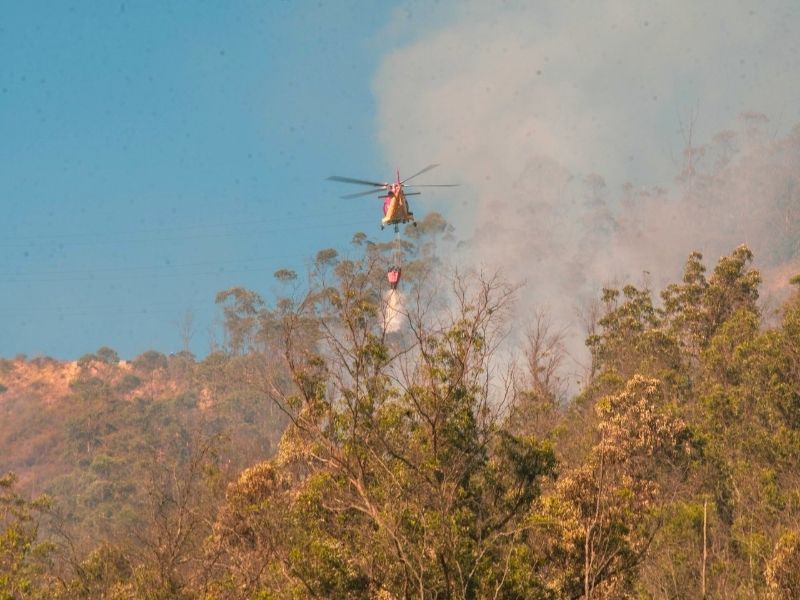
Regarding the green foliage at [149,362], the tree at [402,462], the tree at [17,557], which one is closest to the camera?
the tree at [402,462]

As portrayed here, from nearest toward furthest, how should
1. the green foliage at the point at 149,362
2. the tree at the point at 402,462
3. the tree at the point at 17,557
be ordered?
the tree at the point at 402,462, the tree at the point at 17,557, the green foliage at the point at 149,362

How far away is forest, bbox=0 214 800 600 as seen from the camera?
15586 millimetres

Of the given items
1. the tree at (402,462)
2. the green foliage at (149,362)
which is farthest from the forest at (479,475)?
the green foliage at (149,362)

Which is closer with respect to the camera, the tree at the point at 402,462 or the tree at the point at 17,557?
the tree at the point at 402,462

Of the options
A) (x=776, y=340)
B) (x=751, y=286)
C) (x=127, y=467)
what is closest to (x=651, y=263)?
(x=127, y=467)

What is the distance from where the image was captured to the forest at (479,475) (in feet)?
51.1

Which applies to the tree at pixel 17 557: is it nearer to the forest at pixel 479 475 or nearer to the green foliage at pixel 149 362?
the forest at pixel 479 475

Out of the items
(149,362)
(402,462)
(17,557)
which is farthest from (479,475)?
(149,362)

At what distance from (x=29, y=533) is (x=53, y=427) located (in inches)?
4030

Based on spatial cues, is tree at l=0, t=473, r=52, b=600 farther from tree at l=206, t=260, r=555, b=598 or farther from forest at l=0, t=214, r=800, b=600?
tree at l=206, t=260, r=555, b=598

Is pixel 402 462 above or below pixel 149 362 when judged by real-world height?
below

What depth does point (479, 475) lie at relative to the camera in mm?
18781

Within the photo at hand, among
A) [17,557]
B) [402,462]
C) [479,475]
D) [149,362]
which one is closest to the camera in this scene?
[402,462]

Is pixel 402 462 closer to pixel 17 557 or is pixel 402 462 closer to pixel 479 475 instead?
pixel 479 475
